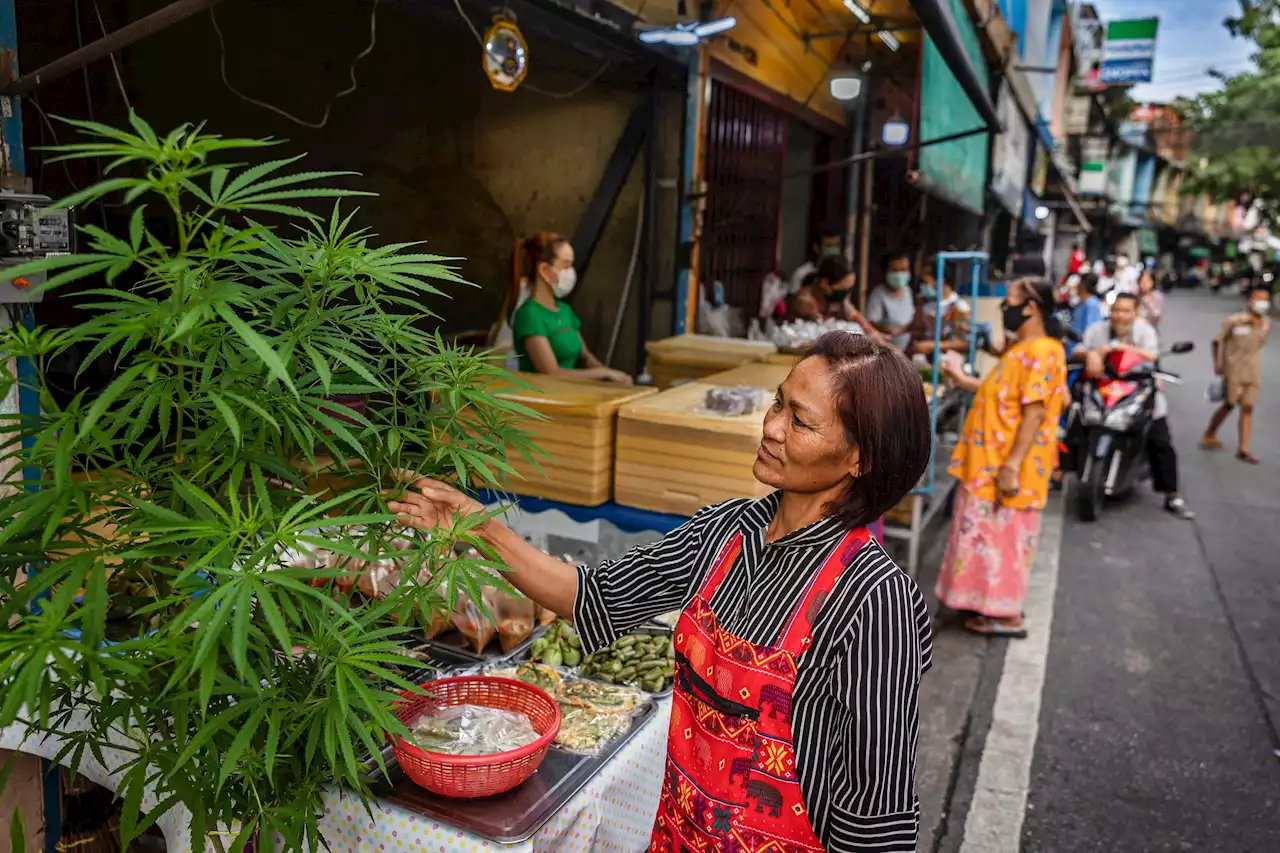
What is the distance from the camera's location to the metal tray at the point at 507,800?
79.1 inches

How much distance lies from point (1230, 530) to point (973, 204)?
502 cm

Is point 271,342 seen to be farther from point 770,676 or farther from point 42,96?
point 42,96

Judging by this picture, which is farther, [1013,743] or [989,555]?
[989,555]


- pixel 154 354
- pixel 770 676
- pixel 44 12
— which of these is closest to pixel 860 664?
pixel 770 676

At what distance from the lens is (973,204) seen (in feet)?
36.8

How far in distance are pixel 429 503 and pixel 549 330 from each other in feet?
11.1

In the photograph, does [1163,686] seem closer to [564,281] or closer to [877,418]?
[564,281]

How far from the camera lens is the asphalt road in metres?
3.73

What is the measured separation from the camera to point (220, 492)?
5.34 ft

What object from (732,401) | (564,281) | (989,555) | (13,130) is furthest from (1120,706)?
(13,130)

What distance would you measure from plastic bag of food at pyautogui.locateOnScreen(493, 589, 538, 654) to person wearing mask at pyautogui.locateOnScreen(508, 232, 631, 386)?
207cm

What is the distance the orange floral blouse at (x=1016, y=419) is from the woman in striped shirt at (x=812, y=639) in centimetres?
350

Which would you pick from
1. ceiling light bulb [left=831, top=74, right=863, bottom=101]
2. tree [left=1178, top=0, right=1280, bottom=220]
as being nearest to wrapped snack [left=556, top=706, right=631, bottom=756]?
ceiling light bulb [left=831, top=74, right=863, bottom=101]

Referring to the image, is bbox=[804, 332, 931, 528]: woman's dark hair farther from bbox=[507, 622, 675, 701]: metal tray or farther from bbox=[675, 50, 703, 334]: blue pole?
bbox=[675, 50, 703, 334]: blue pole
